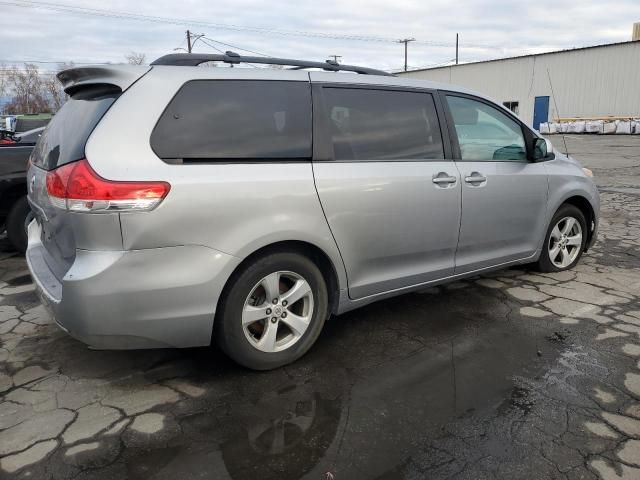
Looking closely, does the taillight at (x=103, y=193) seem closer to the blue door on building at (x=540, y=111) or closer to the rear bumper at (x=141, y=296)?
the rear bumper at (x=141, y=296)

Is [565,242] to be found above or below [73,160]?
below

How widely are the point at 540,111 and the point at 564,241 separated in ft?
117

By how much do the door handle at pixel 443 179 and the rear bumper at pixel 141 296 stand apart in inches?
62.6

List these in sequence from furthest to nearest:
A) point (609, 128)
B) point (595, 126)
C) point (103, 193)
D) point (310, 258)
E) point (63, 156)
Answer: point (595, 126)
point (609, 128)
point (310, 258)
point (63, 156)
point (103, 193)

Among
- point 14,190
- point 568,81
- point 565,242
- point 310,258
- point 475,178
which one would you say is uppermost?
point 568,81

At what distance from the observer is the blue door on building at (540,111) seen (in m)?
36.2

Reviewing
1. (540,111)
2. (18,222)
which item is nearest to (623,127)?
(540,111)

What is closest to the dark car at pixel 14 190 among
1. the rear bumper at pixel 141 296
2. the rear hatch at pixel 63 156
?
the rear hatch at pixel 63 156

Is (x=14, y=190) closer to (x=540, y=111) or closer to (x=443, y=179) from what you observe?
(x=443, y=179)

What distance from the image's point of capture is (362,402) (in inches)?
112

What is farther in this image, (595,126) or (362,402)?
(595,126)

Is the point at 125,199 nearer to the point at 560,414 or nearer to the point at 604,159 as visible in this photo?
the point at 560,414

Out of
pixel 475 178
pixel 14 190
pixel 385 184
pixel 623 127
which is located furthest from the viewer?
pixel 623 127

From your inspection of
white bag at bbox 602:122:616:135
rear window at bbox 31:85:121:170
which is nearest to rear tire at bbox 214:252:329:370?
rear window at bbox 31:85:121:170
